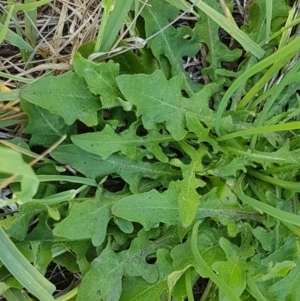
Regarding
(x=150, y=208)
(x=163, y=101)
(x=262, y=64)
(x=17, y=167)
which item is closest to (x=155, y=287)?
(x=150, y=208)

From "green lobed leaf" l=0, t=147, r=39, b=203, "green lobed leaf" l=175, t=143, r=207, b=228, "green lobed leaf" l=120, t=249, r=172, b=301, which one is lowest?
"green lobed leaf" l=120, t=249, r=172, b=301

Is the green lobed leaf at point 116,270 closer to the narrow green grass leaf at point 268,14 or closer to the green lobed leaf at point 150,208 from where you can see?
the green lobed leaf at point 150,208

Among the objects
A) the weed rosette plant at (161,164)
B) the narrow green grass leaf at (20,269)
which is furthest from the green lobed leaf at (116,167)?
the narrow green grass leaf at (20,269)

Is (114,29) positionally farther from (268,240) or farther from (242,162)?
(268,240)

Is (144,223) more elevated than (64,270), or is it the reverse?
(144,223)

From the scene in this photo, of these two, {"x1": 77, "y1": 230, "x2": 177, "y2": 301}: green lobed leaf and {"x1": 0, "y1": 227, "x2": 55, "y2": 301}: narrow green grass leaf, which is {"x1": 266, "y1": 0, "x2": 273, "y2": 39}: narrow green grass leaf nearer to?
{"x1": 77, "y1": 230, "x2": 177, "y2": 301}: green lobed leaf

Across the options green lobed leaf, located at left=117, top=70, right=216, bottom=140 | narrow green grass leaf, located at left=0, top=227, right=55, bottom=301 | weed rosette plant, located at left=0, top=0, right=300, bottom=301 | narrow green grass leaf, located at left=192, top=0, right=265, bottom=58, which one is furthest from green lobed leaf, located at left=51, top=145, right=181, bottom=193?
narrow green grass leaf, located at left=192, top=0, right=265, bottom=58

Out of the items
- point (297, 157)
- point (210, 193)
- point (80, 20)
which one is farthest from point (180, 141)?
point (80, 20)

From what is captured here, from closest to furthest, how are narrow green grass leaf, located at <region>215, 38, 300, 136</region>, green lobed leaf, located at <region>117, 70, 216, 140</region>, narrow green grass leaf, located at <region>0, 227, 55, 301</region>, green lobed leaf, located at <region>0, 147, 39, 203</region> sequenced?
green lobed leaf, located at <region>0, 147, 39, 203</region> < narrow green grass leaf, located at <region>215, 38, 300, 136</region> < narrow green grass leaf, located at <region>0, 227, 55, 301</region> < green lobed leaf, located at <region>117, 70, 216, 140</region>
